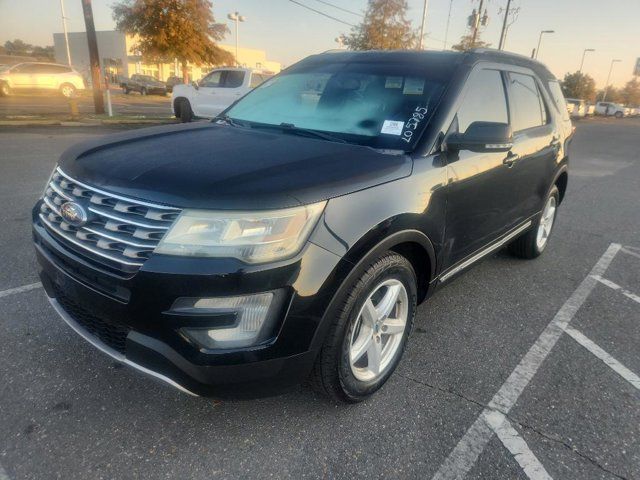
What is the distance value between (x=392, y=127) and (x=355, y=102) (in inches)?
16.3

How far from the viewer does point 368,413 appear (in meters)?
2.27

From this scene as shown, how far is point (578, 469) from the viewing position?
1966 millimetres

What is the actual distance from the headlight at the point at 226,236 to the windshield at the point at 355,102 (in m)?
1.00

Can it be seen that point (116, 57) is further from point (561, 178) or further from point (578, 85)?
point (578, 85)

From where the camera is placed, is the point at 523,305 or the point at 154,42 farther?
the point at 154,42

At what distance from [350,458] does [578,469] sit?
0.99 metres

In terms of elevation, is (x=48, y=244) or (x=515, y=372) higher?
(x=48, y=244)

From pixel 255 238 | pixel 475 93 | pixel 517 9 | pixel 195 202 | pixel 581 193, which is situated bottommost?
pixel 581 193

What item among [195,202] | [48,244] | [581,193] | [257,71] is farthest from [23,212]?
[257,71]

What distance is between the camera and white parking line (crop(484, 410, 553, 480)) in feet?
6.36

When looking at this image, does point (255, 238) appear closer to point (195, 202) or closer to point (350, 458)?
point (195, 202)

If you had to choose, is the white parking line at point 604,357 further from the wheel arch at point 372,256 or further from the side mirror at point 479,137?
the side mirror at point 479,137

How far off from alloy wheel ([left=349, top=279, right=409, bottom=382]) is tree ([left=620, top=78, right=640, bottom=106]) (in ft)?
370

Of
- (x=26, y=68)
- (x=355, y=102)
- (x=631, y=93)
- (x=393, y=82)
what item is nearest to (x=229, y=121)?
(x=355, y=102)
